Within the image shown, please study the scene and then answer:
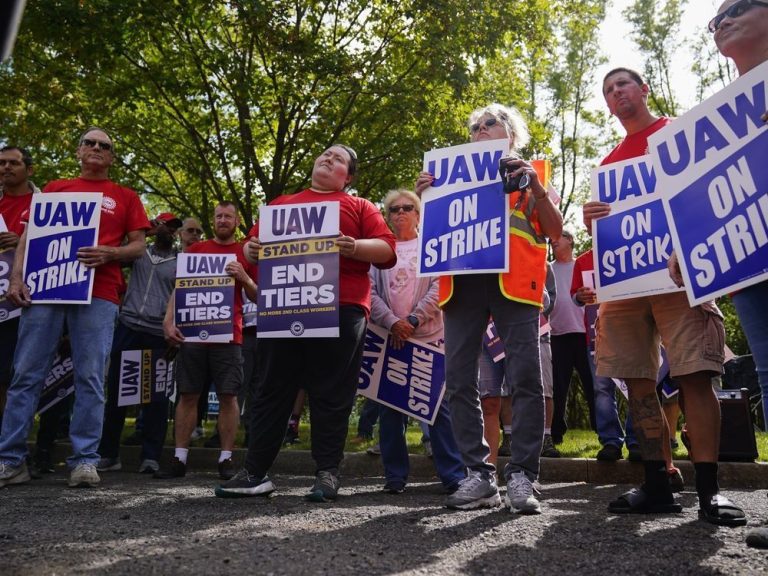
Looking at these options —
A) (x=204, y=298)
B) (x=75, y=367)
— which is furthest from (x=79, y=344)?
(x=204, y=298)

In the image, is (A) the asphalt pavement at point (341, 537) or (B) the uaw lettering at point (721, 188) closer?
(A) the asphalt pavement at point (341, 537)

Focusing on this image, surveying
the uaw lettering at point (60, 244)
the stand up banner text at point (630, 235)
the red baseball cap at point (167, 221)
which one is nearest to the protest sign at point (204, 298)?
the red baseball cap at point (167, 221)

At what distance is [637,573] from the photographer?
234cm

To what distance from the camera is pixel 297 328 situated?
4.12m

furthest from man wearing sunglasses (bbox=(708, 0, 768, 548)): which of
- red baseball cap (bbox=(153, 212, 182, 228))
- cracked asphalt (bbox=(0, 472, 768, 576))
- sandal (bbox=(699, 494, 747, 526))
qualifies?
red baseball cap (bbox=(153, 212, 182, 228))

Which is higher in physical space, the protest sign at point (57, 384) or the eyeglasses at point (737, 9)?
the eyeglasses at point (737, 9)

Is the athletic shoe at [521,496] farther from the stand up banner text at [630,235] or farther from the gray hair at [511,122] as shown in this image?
the gray hair at [511,122]

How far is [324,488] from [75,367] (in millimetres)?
2016

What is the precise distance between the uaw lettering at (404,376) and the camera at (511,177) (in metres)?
1.60

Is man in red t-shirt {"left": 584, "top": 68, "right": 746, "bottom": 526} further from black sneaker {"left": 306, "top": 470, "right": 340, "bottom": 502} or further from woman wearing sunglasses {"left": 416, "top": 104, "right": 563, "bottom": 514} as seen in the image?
black sneaker {"left": 306, "top": 470, "right": 340, "bottom": 502}

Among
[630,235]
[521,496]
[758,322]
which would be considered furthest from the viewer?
[630,235]

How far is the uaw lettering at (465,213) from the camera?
154 inches

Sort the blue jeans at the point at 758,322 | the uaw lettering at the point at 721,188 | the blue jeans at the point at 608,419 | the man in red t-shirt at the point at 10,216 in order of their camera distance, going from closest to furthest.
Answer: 1. the uaw lettering at the point at 721,188
2. the blue jeans at the point at 758,322
3. the man in red t-shirt at the point at 10,216
4. the blue jeans at the point at 608,419

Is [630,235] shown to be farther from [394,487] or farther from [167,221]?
[167,221]
